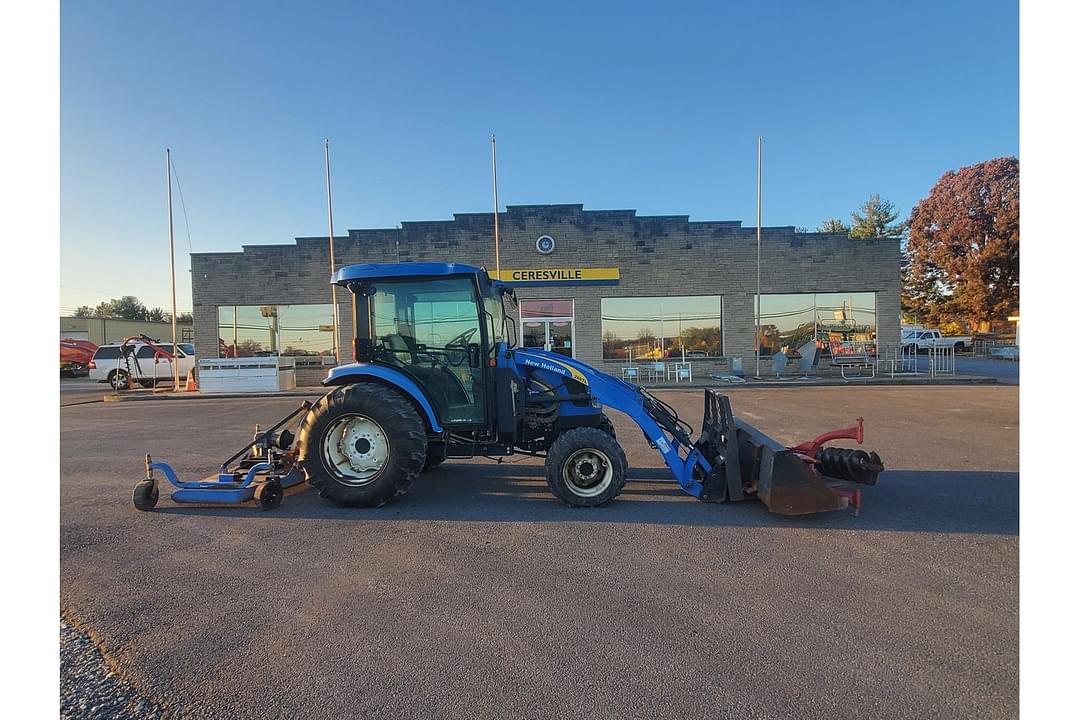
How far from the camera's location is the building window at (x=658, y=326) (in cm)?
2066

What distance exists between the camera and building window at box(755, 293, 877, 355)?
20719mm

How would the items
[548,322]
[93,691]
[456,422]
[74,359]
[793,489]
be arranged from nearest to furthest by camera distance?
[93,691] → [793,489] → [456,422] → [548,322] → [74,359]

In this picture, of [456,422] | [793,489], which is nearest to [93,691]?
[456,422]

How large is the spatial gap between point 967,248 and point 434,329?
4775 centimetres

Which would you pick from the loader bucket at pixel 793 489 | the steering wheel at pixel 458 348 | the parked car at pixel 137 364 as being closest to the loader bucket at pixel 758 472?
the loader bucket at pixel 793 489

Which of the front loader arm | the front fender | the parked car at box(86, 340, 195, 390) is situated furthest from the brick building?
the front fender

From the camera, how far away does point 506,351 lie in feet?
18.6

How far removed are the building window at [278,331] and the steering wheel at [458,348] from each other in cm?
1725

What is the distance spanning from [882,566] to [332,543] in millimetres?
4257

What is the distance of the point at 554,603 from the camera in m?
3.28

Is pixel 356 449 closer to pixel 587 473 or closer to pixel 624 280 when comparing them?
pixel 587 473

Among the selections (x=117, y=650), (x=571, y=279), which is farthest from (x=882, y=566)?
(x=571, y=279)

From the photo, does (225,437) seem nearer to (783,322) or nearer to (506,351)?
(506,351)

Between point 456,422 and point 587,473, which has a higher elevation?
point 456,422
